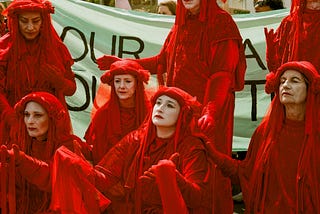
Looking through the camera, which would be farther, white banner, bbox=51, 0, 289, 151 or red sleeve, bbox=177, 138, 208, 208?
white banner, bbox=51, 0, 289, 151

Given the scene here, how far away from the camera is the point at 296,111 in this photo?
5.20m

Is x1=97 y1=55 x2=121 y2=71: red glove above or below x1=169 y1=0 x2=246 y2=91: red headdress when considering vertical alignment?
below

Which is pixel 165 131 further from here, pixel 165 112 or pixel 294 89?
pixel 294 89

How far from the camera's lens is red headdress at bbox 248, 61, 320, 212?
5094 millimetres

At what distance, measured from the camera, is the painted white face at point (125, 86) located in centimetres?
580

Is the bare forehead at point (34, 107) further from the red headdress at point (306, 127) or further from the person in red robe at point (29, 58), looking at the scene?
the red headdress at point (306, 127)

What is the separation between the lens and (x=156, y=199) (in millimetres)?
5070

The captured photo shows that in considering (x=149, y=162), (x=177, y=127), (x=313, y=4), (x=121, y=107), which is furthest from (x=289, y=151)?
(x=121, y=107)

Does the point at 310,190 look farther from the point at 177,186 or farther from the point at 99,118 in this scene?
the point at 99,118

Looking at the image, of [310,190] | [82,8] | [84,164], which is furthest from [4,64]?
[310,190]

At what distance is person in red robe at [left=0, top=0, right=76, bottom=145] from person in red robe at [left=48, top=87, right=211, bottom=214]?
0.76 meters

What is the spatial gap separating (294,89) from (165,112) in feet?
2.27

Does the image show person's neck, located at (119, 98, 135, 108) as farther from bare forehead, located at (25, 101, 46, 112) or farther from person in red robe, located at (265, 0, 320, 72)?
person in red robe, located at (265, 0, 320, 72)

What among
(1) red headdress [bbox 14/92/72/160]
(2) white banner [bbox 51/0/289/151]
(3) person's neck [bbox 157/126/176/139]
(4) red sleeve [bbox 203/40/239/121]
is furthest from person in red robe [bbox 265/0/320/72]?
(2) white banner [bbox 51/0/289/151]
